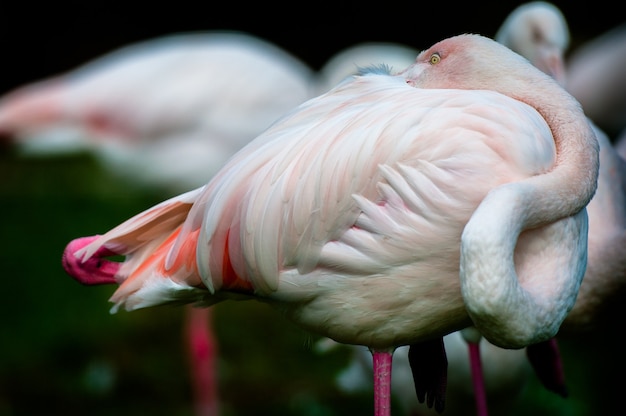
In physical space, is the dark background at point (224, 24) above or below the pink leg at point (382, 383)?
below

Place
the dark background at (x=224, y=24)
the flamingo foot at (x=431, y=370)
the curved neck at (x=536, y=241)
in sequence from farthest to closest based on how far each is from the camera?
the dark background at (x=224, y=24), the flamingo foot at (x=431, y=370), the curved neck at (x=536, y=241)

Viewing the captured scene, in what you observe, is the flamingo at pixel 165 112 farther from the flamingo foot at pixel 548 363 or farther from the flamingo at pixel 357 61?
the flamingo foot at pixel 548 363

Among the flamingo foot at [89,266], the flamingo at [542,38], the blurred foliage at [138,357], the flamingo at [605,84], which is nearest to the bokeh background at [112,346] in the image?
the blurred foliage at [138,357]

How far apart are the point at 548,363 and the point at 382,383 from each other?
2.67ft

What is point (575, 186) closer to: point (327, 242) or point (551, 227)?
point (551, 227)

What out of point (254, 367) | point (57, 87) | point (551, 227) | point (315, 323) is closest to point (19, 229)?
point (57, 87)

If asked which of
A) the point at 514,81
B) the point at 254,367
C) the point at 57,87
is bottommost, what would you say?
the point at 254,367

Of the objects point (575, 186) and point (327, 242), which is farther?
point (327, 242)

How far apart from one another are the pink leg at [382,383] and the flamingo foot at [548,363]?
2.52 ft

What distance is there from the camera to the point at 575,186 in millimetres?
2498

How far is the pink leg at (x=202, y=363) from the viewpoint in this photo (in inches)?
189

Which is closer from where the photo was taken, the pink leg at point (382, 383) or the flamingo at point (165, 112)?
the pink leg at point (382, 383)

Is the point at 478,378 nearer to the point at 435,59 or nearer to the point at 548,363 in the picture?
the point at 548,363

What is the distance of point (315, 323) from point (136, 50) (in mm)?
3853
